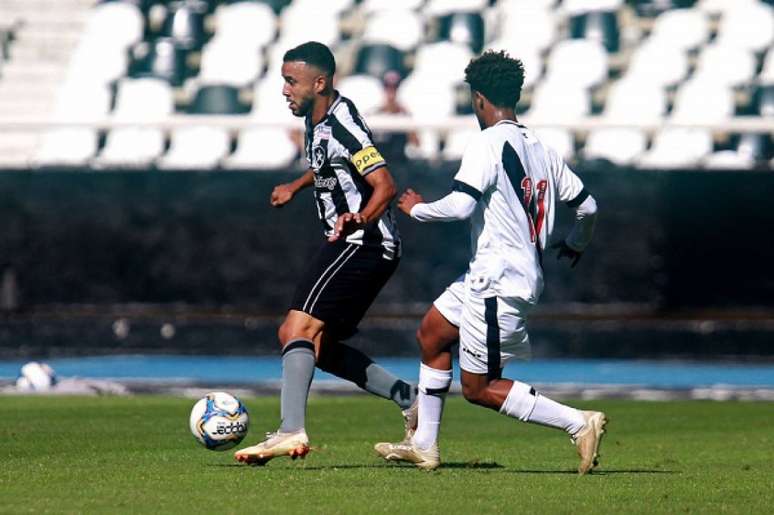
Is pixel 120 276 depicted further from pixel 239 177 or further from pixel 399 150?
pixel 399 150

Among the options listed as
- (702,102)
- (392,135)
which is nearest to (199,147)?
(392,135)

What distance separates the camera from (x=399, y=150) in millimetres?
18953

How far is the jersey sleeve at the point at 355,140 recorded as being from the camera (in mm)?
9039

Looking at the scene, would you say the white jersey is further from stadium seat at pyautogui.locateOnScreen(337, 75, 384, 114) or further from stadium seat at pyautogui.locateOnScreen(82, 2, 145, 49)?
stadium seat at pyautogui.locateOnScreen(82, 2, 145, 49)

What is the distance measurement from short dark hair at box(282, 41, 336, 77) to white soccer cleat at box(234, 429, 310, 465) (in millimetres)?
1827

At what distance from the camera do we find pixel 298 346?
355 inches

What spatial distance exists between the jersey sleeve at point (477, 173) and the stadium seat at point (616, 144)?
454 inches

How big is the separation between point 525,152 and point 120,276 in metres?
11.6

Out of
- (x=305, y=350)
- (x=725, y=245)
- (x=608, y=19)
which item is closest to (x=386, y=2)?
(x=608, y=19)

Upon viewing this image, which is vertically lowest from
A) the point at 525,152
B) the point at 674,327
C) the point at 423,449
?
the point at 674,327

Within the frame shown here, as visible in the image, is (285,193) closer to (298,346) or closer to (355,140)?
(355,140)

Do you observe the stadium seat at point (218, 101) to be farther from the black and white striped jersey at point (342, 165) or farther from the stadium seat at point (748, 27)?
the black and white striped jersey at point (342, 165)

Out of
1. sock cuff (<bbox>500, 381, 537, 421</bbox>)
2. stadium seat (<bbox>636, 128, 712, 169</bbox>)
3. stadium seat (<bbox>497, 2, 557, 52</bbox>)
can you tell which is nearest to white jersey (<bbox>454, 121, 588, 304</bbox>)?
sock cuff (<bbox>500, 381, 537, 421</bbox>)

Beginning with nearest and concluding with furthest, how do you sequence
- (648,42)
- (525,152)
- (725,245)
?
(525,152) → (725,245) → (648,42)
